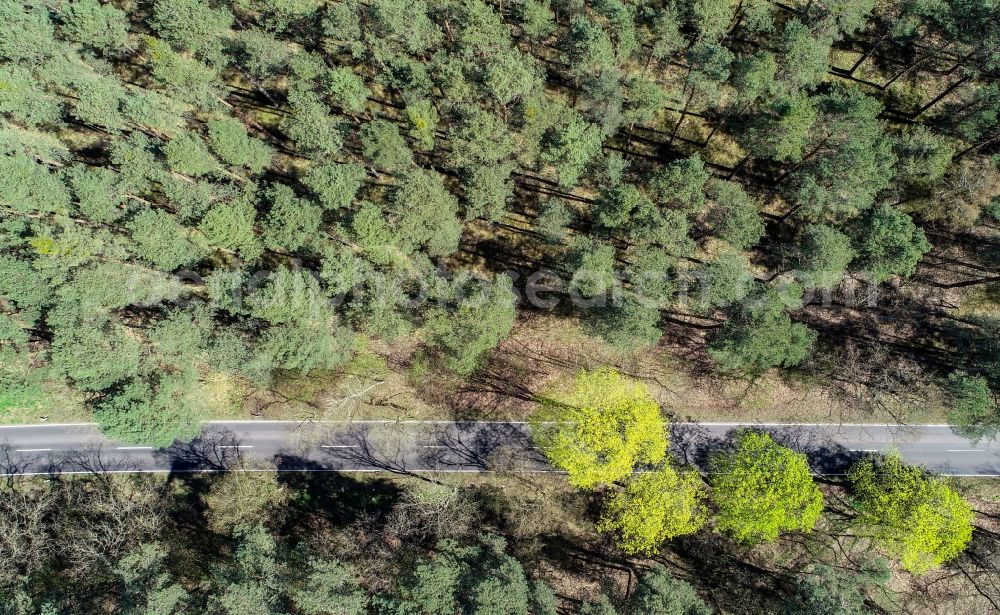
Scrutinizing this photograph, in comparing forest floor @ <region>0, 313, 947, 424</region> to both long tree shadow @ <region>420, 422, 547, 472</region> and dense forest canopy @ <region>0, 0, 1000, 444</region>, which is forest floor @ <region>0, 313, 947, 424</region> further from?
dense forest canopy @ <region>0, 0, 1000, 444</region>

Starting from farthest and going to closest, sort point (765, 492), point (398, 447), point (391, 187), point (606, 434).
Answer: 1. point (398, 447)
2. point (391, 187)
3. point (606, 434)
4. point (765, 492)

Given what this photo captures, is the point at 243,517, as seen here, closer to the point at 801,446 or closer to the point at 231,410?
the point at 231,410

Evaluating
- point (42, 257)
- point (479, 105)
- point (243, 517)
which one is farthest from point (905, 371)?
point (42, 257)

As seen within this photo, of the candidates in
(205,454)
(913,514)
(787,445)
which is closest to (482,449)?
(205,454)

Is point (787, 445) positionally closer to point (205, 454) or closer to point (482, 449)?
point (482, 449)

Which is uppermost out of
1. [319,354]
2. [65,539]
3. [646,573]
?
[319,354]

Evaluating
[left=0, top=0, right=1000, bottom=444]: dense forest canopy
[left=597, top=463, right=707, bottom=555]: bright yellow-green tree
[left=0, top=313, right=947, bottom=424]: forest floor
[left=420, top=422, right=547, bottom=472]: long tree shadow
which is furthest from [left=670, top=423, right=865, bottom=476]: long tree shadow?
[left=420, top=422, right=547, bottom=472]: long tree shadow

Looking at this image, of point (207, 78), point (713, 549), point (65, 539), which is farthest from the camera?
point (713, 549)
